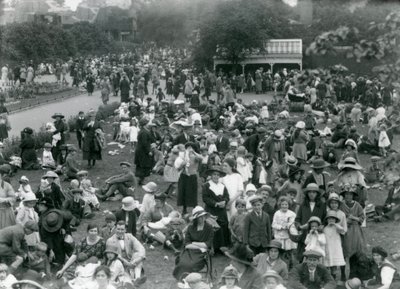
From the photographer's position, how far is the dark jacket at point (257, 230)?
37.1ft

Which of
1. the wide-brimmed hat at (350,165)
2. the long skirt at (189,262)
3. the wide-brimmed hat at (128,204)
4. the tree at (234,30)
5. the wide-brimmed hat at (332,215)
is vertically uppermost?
the tree at (234,30)

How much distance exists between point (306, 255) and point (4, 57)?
28.9 m

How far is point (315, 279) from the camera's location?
966 cm

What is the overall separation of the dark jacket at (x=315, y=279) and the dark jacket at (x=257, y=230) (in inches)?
60.3

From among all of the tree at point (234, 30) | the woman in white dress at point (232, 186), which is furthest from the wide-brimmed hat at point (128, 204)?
the tree at point (234, 30)

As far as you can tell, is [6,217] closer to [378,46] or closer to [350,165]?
[350,165]

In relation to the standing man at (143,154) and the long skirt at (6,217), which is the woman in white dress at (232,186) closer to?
the long skirt at (6,217)

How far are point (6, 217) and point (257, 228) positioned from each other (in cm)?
430

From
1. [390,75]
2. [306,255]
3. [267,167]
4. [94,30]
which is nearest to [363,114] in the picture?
[267,167]

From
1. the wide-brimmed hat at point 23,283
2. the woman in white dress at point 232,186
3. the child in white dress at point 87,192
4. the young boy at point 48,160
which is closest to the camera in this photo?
the wide-brimmed hat at point 23,283

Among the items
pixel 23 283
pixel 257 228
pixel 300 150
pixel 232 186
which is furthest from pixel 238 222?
pixel 300 150

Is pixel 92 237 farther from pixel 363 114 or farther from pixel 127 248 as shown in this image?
pixel 363 114

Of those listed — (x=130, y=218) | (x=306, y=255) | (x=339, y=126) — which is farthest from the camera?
(x=339, y=126)

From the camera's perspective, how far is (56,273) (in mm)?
11242
